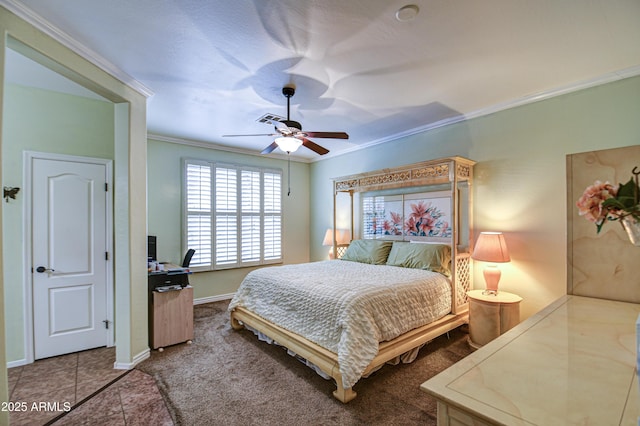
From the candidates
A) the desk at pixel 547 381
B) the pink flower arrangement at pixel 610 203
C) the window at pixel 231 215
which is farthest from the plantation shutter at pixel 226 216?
the pink flower arrangement at pixel 610 203

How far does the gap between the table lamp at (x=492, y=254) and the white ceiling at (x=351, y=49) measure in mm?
1560

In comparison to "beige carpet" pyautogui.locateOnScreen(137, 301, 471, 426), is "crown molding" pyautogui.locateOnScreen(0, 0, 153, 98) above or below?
above

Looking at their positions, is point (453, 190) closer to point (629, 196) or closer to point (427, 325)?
point (427, 325)

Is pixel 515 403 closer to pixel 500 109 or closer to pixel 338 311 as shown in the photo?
pixel 338 311

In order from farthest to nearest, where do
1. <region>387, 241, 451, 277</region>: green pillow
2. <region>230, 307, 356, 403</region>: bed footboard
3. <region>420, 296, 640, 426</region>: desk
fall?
<region>387, 241, 451, 277</region>: green pillow
<region>230, 307, 356, 403</region>: bed footboard
<region>420, 296, 640, 426</region>: desk

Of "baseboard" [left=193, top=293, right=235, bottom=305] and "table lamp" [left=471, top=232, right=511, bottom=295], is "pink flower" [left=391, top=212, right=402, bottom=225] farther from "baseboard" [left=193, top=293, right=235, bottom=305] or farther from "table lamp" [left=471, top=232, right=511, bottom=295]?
"baseboard" [left=193, top=293, right=235, bottom=305]

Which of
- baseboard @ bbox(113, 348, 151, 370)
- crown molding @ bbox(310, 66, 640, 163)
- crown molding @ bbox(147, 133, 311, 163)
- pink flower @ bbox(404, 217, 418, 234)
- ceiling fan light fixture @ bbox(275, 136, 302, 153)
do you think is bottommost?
baseboard @ bbox(113, 348, 151, 370)

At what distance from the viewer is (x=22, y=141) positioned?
9.39ft

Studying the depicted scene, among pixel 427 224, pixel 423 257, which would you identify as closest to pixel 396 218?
pixel 427 224

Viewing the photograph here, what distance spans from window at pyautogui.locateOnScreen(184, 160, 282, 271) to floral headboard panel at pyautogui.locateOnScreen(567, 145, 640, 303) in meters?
4.61

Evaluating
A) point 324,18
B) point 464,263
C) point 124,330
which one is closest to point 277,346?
point 124,330

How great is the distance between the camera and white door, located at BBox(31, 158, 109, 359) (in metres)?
2.93

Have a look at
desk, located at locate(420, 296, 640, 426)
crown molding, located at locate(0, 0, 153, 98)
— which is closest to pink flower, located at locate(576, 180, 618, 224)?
desk, located at locate(420, 296, 640, 426)

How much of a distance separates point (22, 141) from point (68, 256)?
1.22 metres
